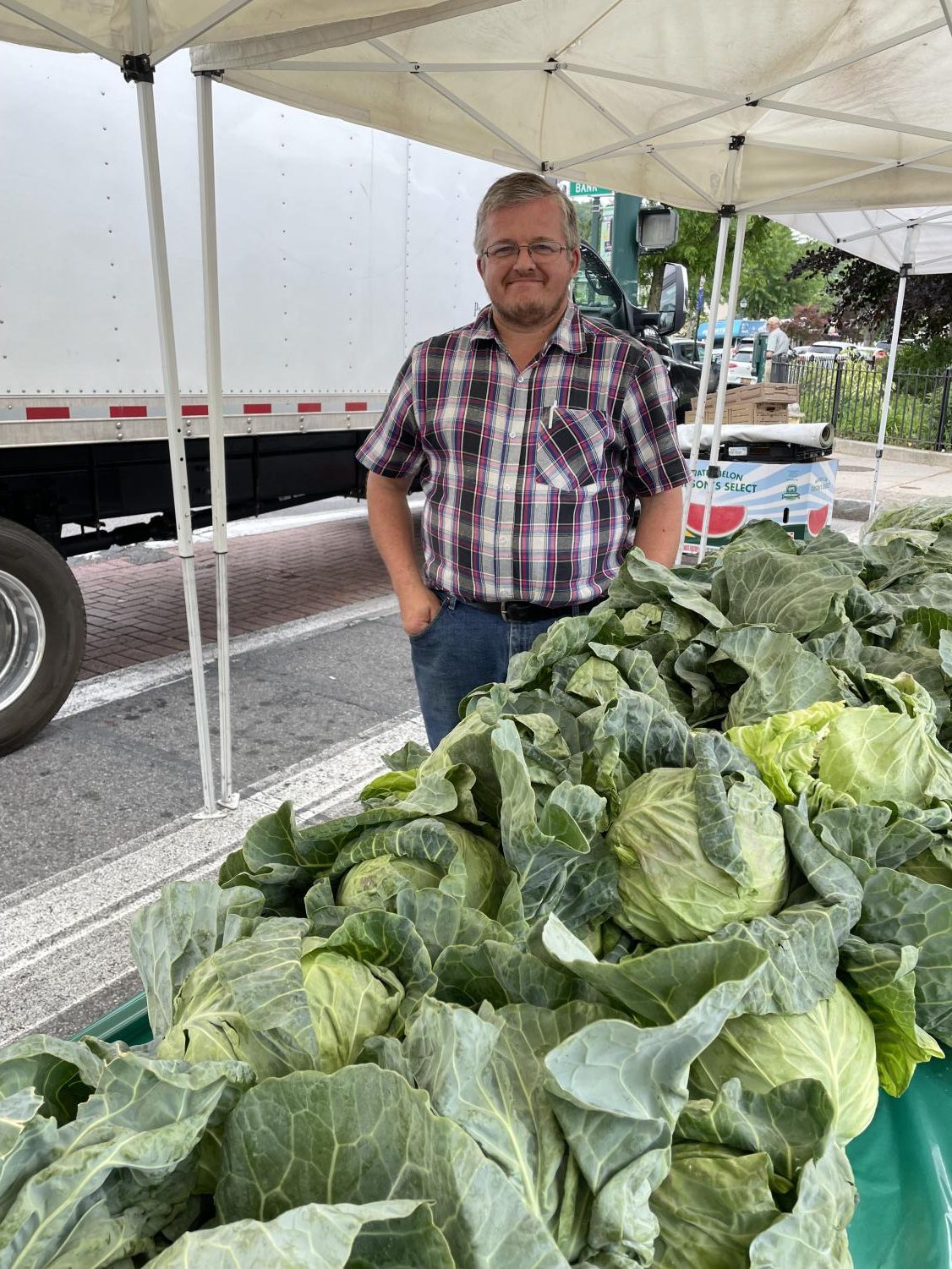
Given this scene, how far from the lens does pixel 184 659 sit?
18.8 ft

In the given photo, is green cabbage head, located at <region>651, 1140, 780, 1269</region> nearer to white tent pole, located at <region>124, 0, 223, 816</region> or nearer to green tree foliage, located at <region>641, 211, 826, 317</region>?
white tent pole, located at <region>124, 0, 223, 816</region>

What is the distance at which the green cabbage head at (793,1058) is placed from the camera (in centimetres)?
112

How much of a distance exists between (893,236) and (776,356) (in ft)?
42.4

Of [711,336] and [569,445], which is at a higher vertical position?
[711,336]

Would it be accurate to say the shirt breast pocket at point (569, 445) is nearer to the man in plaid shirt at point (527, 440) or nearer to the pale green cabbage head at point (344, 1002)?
the man in plaid shirt at point (527, 440)

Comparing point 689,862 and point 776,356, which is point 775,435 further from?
point 776,356

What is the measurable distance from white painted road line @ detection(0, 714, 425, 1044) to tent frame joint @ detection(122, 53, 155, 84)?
7.60 ft

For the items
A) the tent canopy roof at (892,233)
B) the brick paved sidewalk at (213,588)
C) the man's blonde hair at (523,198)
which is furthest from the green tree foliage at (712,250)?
the man's blonde hair at (523,198)

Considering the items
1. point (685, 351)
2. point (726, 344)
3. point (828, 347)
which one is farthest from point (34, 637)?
point (828, 347)

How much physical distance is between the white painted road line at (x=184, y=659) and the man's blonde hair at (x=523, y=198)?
136 inches

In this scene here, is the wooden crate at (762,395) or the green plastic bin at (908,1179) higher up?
the wooden crate at (762,395)

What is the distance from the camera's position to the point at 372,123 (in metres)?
3.57

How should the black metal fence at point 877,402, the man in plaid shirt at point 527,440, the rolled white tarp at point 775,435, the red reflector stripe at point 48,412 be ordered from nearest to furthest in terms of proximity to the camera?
1. the man in plaid shirt at point 527,440
2. the red reflector stripe at point 48,412
3. the rolled white tarp at point 775,435
4. the black metal fence at point 877,402

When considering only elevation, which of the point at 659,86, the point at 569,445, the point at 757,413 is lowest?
the point at 757,413
